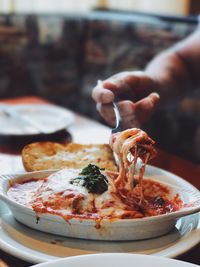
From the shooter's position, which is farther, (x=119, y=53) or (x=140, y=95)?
(x=119, y=53)

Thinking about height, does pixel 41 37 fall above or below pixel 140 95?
below

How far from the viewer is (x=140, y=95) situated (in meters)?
1.48

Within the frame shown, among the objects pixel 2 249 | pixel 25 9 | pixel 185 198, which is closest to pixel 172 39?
pixel 25 9

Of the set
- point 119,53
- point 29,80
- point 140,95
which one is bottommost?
point 29,80

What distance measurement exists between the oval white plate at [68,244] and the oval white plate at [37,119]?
0.62 meters

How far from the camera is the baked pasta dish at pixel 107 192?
2.63 ft

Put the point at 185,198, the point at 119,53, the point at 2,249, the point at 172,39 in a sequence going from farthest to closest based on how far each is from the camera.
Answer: the point at 119,53 < the point at 172,39 < the point at 185,198 < the point at 2,249

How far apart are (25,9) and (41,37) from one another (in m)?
0.31

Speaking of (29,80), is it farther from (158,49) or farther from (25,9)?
(158,49)

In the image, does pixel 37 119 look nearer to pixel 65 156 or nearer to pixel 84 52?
pixel 65 156

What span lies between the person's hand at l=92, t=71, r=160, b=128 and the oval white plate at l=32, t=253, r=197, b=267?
0.52 metres

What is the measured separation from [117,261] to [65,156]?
0.49 metres

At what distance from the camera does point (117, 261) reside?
70 cm

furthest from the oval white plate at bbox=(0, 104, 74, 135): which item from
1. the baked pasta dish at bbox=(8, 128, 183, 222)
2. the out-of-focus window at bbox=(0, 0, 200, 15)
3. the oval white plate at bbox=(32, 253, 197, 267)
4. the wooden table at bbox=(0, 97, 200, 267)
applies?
the out-of-focus window at bbox=(0, 0, 200, 15)
